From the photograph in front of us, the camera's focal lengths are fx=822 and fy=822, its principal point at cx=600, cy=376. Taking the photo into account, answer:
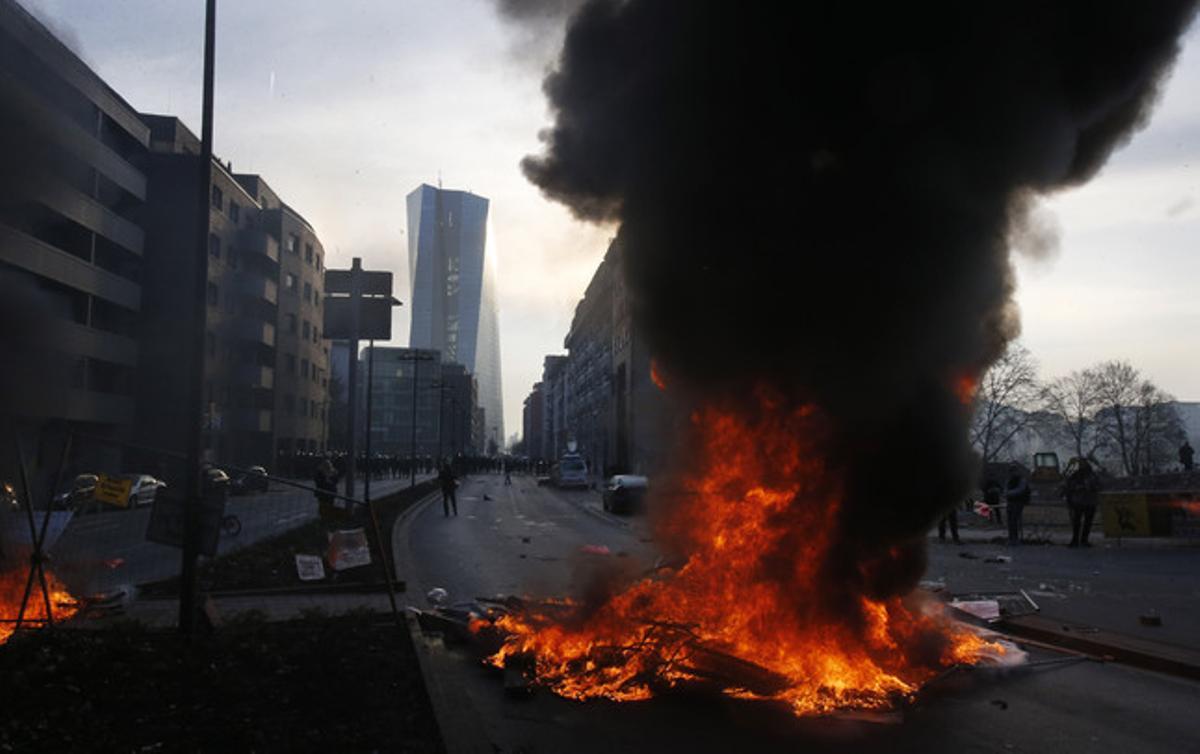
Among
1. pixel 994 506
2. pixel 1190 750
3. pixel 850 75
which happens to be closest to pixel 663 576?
pixel 1190 750

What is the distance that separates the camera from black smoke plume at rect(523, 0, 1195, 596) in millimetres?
6457

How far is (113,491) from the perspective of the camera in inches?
307

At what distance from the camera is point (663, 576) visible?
22.4 feet

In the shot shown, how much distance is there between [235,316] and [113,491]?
16055mm

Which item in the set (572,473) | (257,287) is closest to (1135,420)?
(572,473)

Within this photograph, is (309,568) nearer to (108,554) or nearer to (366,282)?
(108,554)

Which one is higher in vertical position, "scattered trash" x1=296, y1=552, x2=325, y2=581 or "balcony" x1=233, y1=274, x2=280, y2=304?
"balcony" x1=233, y1=274, x2=280, y2=304

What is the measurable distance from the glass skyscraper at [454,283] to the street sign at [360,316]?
29.6 metres

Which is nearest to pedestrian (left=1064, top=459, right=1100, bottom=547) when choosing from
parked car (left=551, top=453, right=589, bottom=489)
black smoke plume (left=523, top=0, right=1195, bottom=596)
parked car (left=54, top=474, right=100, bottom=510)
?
black smoke plume (left=523, top=0, right=1195, bottom=596)

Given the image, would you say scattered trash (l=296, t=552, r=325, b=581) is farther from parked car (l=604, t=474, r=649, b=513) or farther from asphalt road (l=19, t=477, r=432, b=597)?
parked car (l=604, t=474, r=649, b=513)

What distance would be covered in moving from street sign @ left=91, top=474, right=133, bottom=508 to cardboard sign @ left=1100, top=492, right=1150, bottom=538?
17350mm

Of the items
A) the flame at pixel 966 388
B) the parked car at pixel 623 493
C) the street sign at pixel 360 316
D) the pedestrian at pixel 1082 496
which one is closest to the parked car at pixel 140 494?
the flame at pixel 966 388

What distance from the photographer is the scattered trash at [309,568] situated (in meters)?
9.91

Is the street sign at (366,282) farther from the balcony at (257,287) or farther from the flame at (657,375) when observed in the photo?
the flame at (657,375)
